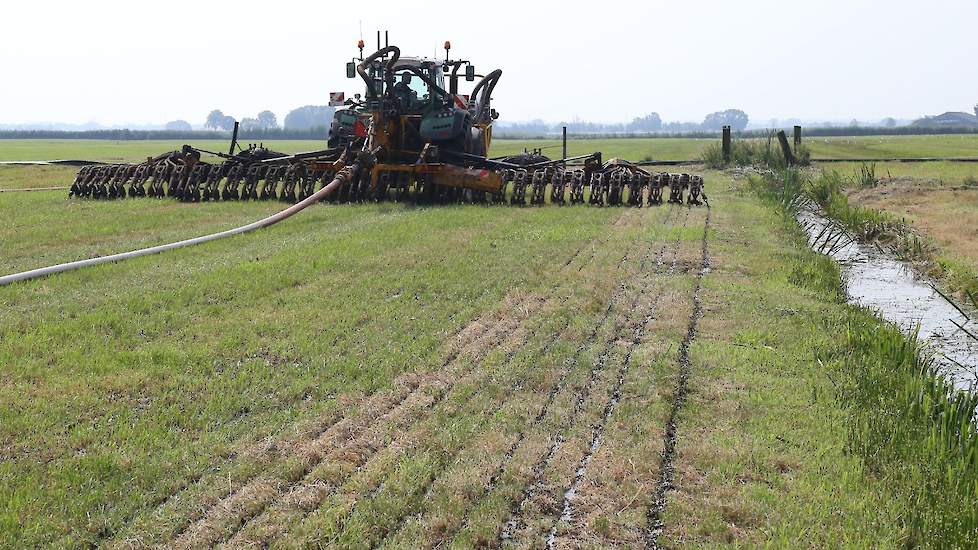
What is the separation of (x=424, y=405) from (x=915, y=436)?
256 cm

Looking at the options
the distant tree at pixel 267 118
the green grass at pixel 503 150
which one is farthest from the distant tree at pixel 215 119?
the green grass at pixel 503 150

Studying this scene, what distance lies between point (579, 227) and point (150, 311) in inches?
268

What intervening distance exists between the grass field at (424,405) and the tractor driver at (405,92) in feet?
26.7

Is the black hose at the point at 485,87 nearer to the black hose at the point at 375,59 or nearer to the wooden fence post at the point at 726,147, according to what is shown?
the black hose at the point at 375,59

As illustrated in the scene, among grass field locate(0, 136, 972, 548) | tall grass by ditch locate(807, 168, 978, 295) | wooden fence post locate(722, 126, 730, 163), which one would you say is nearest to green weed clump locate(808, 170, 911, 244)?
tall grass by ditch locate(807, 168, 978, 295)

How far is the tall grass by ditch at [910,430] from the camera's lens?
3.78 metres

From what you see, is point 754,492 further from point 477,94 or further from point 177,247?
point 477,94

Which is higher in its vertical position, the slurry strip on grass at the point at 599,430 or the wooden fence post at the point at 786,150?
the wooden fence post at the point at 786,150

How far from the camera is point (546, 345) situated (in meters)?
6.46

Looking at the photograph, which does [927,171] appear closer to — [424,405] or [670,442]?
[670,442]

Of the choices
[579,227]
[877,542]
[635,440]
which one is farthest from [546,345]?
[579,227]

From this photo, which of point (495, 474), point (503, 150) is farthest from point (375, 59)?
point (503, 150)

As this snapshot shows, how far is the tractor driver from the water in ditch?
25.3ft

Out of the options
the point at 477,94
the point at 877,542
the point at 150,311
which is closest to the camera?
the point at 877,542
